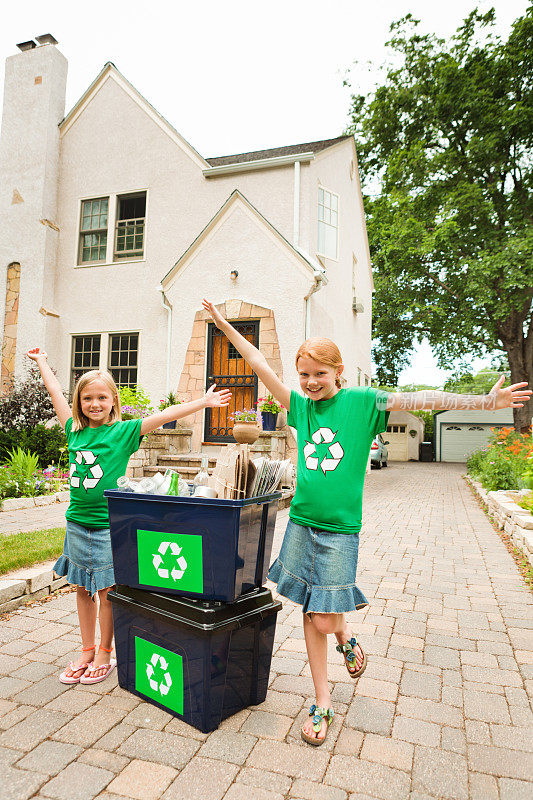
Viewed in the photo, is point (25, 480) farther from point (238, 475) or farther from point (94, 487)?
point (238, 475)

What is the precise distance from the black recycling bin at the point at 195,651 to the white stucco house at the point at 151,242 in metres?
7.66

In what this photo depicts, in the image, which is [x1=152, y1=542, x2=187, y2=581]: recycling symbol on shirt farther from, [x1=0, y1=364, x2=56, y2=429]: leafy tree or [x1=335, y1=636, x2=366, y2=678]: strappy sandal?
[x1=0, y1=364, x2=56, y2=429]: leafy tree

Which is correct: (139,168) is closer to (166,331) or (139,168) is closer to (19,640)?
(166,331)

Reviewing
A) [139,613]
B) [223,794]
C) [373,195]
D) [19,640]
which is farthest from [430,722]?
[373,195]

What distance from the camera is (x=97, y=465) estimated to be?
2.71m

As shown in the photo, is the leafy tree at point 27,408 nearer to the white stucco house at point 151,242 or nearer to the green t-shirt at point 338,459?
the white stucco house at point 151,242

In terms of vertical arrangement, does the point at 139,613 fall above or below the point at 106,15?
below

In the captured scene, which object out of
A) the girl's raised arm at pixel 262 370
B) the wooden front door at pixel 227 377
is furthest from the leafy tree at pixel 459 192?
the girl's raised arm at pixel 262 370

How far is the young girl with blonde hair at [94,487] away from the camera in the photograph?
2689mm

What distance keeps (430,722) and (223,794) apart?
3.53ft

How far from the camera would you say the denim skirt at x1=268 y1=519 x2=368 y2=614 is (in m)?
2.27

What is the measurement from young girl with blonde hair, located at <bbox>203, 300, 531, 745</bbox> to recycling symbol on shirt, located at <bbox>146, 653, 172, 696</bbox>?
625mm

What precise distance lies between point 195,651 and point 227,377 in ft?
28.0

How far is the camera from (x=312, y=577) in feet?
7.62
